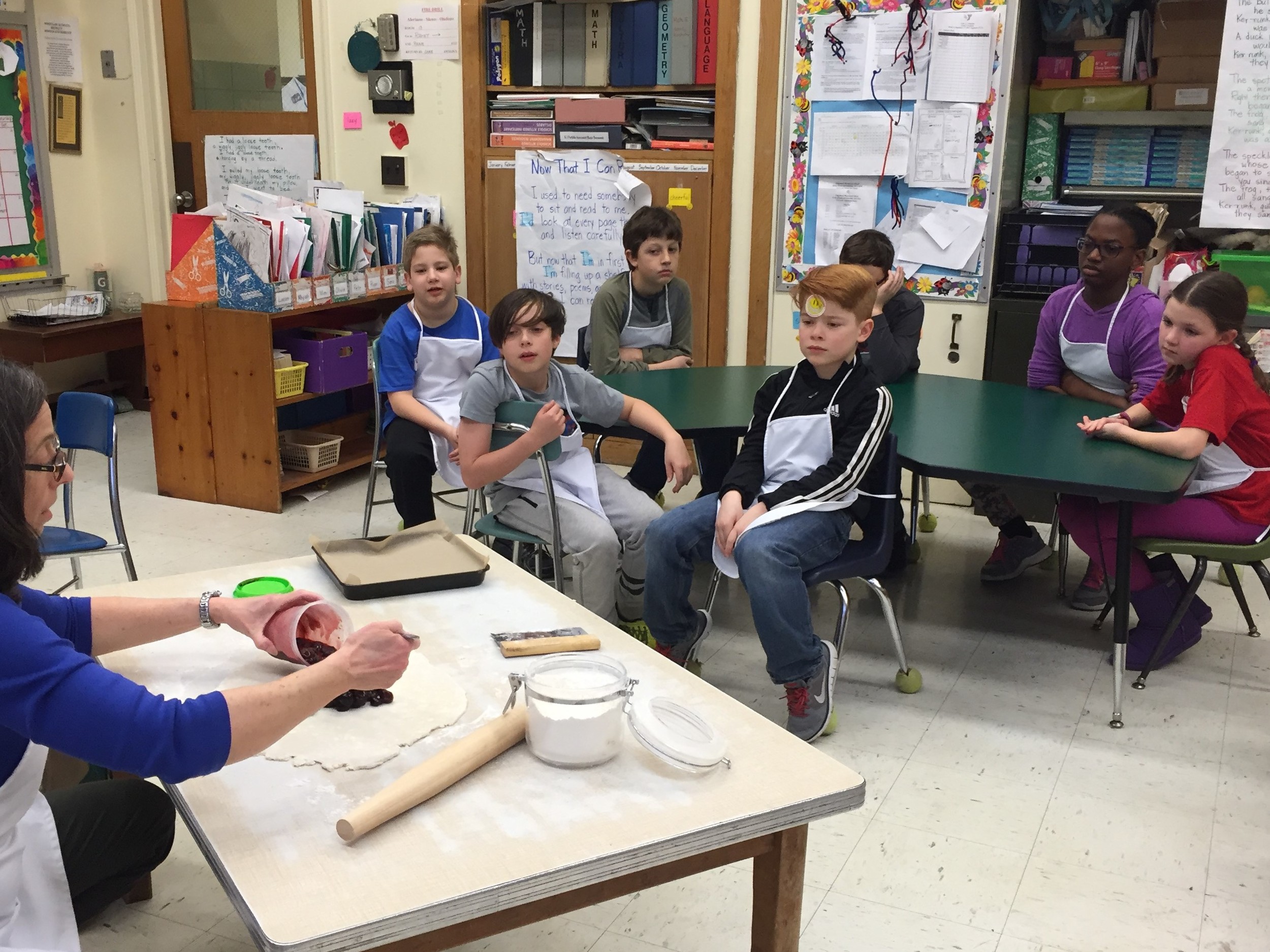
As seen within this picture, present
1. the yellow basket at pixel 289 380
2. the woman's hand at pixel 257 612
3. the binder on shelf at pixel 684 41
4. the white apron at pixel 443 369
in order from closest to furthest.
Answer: the woman's hand at pixel 257 612 → the white apron at pixel 443 369 → the yellow basket at pixel 289 380 → the binder on shelf at pixel 684 41

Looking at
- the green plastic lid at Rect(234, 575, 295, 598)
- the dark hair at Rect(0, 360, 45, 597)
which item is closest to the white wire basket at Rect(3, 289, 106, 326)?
the green plastic lid at Rect(234, 575, 295, 598)

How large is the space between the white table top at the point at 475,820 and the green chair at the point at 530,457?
1.19 m

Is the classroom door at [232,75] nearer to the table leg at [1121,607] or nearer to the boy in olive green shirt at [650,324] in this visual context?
the boy in olive green shirt at [650,324]

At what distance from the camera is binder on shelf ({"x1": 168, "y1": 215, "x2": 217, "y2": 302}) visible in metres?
4.17

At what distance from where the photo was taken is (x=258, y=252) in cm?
405

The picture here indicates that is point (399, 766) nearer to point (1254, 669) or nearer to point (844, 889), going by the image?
point (844, 889)

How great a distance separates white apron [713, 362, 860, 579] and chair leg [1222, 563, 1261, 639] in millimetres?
1293

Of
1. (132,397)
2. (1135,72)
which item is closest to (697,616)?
(1135,72)

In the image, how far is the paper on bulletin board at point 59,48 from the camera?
5371 mm

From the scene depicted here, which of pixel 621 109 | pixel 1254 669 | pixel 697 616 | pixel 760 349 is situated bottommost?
pixel 1254 669

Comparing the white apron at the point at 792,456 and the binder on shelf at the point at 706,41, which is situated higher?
the binder on shelf at the point at 706,41

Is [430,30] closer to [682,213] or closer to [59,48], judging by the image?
[682,213]

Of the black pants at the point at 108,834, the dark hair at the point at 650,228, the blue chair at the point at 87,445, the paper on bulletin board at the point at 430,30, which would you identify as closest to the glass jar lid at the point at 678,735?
the black pants at the point at 108,834

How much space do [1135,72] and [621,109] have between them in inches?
74.7
